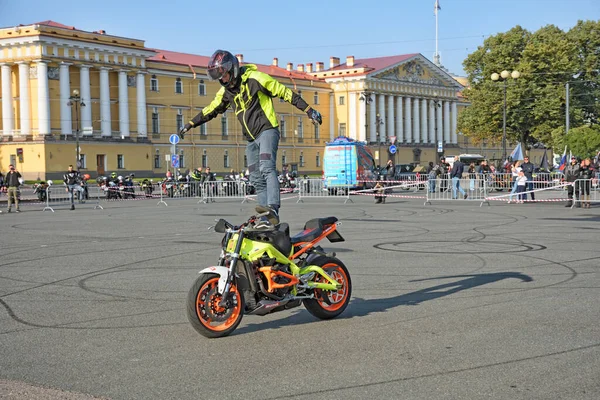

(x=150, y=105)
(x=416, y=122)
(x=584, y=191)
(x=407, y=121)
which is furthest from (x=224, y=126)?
(x=584, y=191)

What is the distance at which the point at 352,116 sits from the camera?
11069 centimetres

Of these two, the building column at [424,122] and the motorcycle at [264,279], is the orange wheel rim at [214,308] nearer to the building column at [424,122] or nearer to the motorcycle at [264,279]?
the motorcycle at [264,279]

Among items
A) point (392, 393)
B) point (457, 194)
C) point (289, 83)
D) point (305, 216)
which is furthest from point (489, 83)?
point (392, 393)

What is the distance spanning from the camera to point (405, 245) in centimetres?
1399

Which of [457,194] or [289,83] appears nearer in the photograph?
[457,194]

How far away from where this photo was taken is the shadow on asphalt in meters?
7.32

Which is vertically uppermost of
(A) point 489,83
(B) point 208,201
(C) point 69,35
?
(C) point 69,35

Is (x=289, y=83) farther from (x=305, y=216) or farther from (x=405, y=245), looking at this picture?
(x=405, y=245)

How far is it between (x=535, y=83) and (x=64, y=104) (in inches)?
1667

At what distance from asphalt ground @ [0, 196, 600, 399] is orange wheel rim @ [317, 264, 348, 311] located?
0.46 ft

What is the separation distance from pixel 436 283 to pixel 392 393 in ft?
15.1

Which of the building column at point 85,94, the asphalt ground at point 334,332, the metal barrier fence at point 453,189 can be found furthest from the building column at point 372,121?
the asphalt ground at point 334,332

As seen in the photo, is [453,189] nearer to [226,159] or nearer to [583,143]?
[583,143]

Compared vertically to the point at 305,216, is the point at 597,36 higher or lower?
higher
